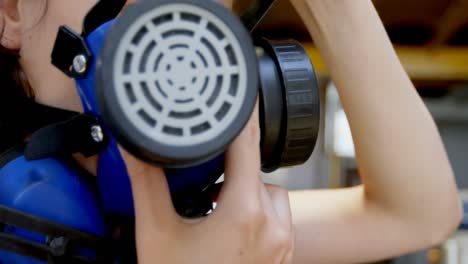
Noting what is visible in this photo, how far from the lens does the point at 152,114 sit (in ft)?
1.77

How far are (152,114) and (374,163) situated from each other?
55 centimetres

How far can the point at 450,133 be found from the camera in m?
2.95

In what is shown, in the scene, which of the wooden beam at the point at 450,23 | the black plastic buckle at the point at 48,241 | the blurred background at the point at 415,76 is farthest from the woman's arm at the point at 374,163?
the wooden beam at the point at 450,23

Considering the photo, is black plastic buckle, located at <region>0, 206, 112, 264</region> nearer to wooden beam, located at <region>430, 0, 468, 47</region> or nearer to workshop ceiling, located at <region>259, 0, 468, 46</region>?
workshop ceiling, located at <region>259, 0, 468, 46</region>

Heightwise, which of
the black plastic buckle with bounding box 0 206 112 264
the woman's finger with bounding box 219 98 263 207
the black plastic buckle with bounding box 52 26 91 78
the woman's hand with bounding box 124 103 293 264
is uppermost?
the black plastic buckle with bounding box 52 26 91 78

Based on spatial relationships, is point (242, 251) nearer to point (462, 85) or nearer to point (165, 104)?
point (165, 104)

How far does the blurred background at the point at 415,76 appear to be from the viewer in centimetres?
293

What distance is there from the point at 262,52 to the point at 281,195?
0.63ft

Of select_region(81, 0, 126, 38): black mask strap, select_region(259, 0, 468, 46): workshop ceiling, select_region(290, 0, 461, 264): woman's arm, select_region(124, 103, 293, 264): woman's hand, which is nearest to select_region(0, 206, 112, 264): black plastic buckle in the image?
select_region(124, 103, 293, 264): woman's hand

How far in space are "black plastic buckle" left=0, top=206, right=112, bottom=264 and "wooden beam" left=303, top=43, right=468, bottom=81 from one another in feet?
8.81

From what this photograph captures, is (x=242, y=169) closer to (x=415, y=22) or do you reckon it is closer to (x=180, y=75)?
(x=180, y=75)

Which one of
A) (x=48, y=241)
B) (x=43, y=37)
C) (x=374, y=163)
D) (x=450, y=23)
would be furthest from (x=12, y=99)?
(x=450, y=23)

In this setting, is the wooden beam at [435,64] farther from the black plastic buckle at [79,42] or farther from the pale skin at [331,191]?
the black plastic buckle at [79,42]

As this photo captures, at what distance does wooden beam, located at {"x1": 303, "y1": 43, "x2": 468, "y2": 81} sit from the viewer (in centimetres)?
335
